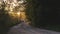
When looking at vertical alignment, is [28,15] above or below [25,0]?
below

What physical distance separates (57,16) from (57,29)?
2.46 ft

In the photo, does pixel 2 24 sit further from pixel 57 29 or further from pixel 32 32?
pixel 57 29

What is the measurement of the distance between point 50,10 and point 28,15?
1496mm

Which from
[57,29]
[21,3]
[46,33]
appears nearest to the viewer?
[46,33]

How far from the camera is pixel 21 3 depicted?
1171 cm

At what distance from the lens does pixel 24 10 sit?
11047 millimetres

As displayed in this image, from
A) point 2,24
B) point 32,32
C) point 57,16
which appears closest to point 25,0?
point 57,16

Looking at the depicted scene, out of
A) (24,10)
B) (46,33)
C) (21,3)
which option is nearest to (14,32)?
(46,33)

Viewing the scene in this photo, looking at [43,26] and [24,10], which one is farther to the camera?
[24,10]

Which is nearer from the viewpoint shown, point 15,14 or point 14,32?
point 14,32

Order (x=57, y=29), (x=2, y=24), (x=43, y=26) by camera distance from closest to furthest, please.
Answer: (x=2, y=24) < (x=57, y=29) < (x=43, y=26)

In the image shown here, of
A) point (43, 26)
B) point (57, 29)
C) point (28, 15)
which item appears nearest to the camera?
point (57, 29)

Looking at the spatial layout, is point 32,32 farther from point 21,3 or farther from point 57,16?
point 21,3

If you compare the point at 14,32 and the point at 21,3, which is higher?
the point at 21,3
